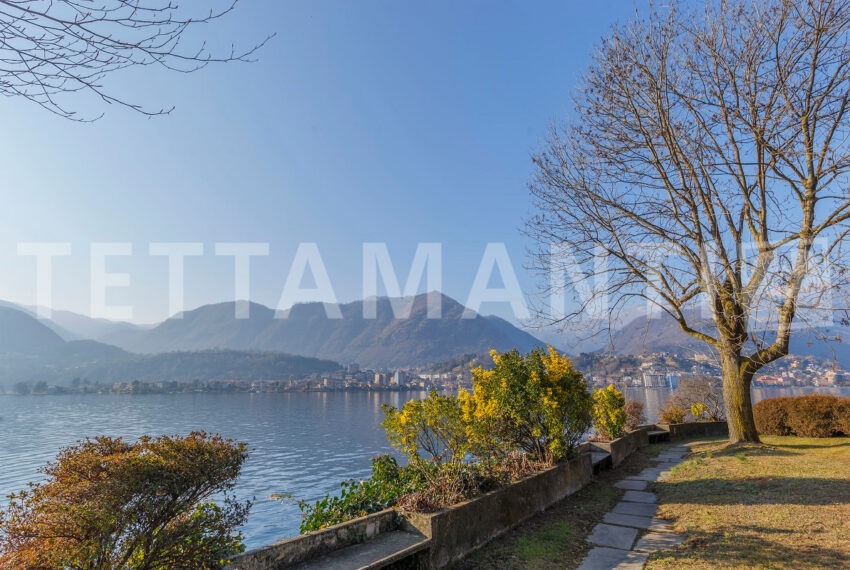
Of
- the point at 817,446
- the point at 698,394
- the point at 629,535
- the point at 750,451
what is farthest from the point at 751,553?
the point at 698,394

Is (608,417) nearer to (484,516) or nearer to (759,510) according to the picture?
(759,510)

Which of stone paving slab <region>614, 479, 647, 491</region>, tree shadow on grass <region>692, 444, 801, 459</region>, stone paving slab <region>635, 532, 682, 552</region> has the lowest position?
tree shadow on grass <region>692, 444, 801, 459</region>

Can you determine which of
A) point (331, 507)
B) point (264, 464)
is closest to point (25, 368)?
point (264, 464)

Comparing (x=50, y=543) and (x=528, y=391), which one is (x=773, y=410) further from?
(x=50, y=543)

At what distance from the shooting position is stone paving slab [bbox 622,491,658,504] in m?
7.59

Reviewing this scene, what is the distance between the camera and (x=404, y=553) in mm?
4207

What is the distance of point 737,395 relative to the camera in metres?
13.0

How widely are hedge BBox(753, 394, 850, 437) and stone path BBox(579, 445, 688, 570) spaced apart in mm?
12151

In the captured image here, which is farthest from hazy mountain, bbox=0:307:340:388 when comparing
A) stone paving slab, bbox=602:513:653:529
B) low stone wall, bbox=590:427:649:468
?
stone paving slab, bbox=602:513:653:529

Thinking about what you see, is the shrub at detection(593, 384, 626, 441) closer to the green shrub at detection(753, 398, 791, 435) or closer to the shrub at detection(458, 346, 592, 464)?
the shrub at detection(458, 346, 592, 464)

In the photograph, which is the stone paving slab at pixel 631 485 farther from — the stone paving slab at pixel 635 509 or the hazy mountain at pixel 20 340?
the hazy mountain at pixel 20 340

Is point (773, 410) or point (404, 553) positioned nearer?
point (404, 553)

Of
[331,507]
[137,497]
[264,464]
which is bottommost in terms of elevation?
[264,464]

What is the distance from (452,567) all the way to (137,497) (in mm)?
3236
